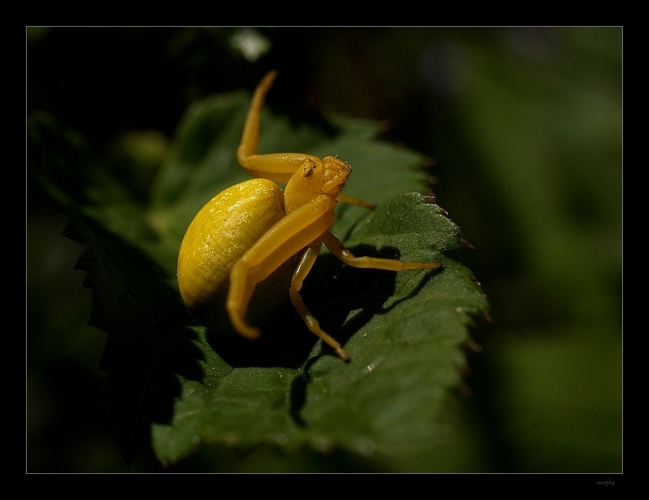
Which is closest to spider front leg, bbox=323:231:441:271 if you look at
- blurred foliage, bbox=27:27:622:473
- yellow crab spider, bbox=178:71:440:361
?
yellow crab spider, bbox=178:71:440:361

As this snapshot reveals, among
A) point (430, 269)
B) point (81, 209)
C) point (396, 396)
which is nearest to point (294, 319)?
point (430, 269)

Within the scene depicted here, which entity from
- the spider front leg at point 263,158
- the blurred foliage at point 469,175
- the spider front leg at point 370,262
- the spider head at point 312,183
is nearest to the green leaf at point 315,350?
the spider front leg at point 370,262

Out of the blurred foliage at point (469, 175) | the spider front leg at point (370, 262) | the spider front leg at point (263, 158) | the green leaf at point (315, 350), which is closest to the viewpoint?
the green leaf at point (315, 350)

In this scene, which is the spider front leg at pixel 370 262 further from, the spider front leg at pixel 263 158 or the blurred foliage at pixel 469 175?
the blurred foliage at pixel 469 175

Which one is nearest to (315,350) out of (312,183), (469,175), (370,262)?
(370,262)

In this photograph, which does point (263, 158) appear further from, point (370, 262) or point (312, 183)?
point (370, 262)

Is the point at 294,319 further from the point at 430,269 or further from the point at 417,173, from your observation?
the point at 417,173
